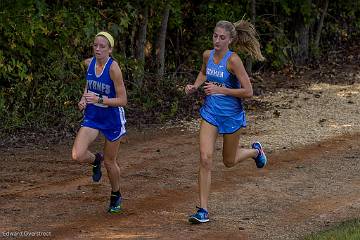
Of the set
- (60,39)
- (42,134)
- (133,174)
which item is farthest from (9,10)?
(133,174)

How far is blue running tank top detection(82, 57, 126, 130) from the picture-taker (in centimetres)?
723

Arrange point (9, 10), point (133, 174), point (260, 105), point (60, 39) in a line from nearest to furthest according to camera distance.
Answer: point (133, 174) → point (9, 10) → point (60, 39) → point (260, 105)

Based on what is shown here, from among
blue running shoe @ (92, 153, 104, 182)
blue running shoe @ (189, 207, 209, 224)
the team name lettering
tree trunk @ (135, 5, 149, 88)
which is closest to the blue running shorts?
blue running shoe @ (189, 207, 209, 224)

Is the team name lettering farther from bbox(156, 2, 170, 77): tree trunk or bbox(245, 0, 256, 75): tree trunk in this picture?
bbox(245, 0, 256, 75): tree trunk

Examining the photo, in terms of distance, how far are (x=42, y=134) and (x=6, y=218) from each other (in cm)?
413

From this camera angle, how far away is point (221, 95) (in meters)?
7.27

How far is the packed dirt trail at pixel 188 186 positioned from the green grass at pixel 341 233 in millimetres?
207

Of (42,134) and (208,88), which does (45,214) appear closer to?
(208,88)

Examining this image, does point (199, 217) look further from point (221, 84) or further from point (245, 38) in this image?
point (245, 38)

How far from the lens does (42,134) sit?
11375 mm

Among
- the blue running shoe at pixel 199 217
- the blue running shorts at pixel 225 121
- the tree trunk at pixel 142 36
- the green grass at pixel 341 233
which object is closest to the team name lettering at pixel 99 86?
the blue running shorts at pixel 225 121

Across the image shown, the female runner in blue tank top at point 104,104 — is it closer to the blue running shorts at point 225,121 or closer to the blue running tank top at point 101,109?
the blue running tank top at point 101,109

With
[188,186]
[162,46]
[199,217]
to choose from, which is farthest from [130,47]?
[199,217]

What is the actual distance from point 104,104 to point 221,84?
110cm
